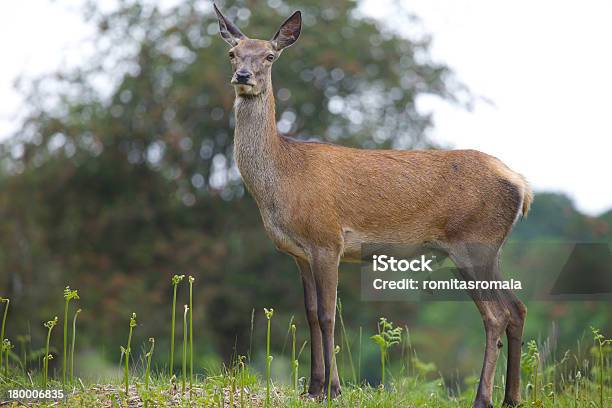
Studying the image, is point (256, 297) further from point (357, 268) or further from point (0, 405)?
point (0, 405)

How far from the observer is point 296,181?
22.7 ft

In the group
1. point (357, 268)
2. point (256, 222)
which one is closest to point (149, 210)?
point (256, 222)

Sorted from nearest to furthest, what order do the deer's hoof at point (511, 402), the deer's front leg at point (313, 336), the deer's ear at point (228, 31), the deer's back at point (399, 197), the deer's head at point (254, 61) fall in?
the deer's hoof at point (511, 402)
the deer's front leg at point (313, 336)
the deer's head at point (254, 61)
the deer's back at point (399, 197)
the deer's ear at point (228, 31)

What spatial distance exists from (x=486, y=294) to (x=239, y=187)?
11960mm

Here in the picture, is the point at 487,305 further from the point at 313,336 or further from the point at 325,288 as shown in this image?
the point at 313,336

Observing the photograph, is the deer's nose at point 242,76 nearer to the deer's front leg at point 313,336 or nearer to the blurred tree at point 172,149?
the deer's front leg at point 313,336

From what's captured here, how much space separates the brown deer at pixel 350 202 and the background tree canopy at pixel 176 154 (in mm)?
10322

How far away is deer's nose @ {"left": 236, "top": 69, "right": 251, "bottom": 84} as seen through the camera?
6719 millimetres

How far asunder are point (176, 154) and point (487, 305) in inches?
490

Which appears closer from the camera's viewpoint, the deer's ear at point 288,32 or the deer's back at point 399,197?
the deer's back at point 399,197

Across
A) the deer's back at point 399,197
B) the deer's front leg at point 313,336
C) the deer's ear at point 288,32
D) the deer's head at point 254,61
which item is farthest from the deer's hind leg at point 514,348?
the deer's ear at point 288,32

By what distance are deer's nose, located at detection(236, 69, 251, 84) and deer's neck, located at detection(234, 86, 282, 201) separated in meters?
0.34

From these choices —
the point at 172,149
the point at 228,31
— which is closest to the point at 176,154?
the point at 172,149

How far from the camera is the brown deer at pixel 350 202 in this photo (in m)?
6.72
